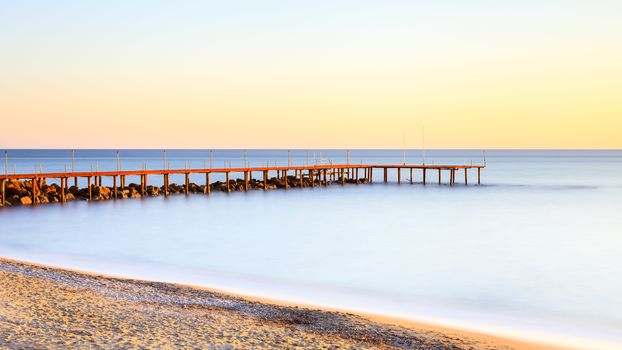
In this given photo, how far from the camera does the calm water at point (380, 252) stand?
525 inches

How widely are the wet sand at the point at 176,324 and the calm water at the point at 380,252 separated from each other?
2181 mm

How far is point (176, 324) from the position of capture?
29.1 ft

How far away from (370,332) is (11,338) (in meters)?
4.57

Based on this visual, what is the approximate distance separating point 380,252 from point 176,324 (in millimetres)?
12439

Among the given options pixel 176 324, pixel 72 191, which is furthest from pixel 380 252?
pixel 72 191

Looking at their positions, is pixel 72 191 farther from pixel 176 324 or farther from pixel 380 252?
pixel 176 324

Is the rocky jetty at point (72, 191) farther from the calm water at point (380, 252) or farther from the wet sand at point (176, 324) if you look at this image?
the wet sand at point (176, 324)

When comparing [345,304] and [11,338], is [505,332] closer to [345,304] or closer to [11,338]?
[345,304]

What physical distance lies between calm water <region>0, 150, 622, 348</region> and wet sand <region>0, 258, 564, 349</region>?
2181mm

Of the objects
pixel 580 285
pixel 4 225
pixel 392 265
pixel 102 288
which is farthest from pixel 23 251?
pixel 580 285

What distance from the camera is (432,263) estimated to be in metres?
18.7

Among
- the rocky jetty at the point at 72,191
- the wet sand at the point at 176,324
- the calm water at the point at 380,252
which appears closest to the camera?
the wet sand at the point at 176,324

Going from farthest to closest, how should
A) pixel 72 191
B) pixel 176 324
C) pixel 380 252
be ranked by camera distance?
pixel 72 191, pixel 380 252, pixel 176 324

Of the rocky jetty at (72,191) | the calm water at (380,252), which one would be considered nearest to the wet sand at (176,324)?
the calm water at (380,252)
